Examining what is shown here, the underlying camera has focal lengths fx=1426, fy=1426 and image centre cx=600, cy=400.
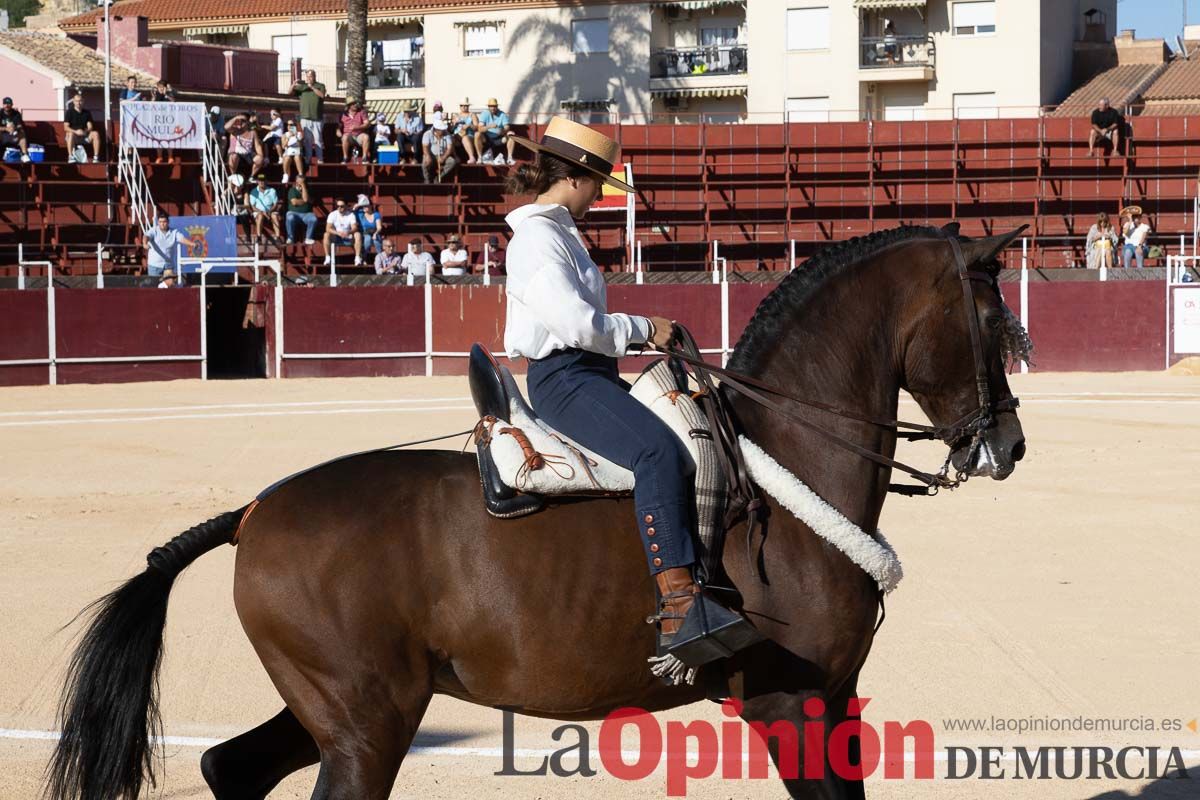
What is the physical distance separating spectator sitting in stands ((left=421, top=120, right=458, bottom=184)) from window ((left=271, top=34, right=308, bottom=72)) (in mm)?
21885

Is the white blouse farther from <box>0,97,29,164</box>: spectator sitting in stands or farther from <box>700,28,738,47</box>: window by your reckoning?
<box>700,28,738,47</box>: window

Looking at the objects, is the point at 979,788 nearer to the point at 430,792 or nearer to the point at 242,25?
the point at 430,792

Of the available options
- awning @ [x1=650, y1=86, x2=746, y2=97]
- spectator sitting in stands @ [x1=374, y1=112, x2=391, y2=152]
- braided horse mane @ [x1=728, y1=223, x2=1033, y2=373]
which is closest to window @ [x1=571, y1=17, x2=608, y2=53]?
awning @ [x1=650, y1=86, x2=746, y2=97]

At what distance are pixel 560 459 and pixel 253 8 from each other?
153 ft

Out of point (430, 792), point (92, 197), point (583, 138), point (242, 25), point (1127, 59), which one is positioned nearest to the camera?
point (583, 138)

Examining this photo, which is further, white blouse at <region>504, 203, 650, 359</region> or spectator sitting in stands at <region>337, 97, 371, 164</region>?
spectator sitting in stands at <region>337, 97, 371, 164</region>

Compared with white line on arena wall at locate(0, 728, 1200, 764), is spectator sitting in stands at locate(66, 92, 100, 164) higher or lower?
higher

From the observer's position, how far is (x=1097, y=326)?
20.4 m

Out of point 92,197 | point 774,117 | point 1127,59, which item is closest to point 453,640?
point 92,197

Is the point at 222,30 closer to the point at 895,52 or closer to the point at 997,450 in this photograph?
the point at 895,52

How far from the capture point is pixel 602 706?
12.1ft

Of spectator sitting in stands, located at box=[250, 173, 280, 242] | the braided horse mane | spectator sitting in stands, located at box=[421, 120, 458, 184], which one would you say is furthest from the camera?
spectator sitting in stands, located at box=[421, 120, 458, 184]

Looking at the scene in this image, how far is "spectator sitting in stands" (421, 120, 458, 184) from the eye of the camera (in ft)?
82.9

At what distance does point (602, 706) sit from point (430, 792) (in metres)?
1.18
